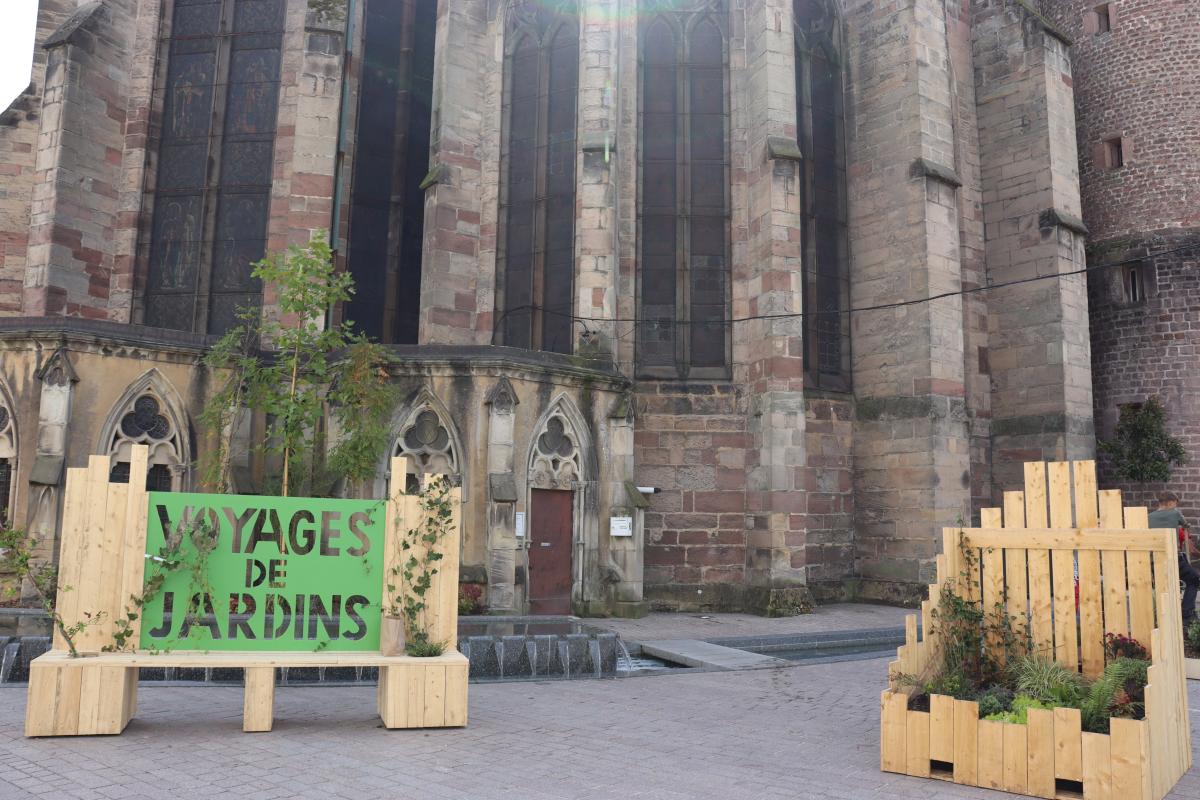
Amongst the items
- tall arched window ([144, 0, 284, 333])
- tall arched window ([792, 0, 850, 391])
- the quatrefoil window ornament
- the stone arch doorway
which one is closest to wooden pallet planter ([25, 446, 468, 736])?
the quatrefoil window ornament

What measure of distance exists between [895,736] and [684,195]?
1384 cm

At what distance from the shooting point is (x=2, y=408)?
13.4 meters

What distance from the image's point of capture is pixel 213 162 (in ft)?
60.8

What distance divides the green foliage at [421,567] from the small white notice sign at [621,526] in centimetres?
823

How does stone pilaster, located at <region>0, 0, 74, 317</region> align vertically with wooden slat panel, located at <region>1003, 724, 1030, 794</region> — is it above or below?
above

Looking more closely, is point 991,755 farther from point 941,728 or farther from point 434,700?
point 434,700

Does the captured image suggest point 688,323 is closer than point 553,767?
No

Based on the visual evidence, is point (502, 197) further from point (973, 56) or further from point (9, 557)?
point (9, 557)

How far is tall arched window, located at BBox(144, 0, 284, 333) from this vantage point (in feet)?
59.8

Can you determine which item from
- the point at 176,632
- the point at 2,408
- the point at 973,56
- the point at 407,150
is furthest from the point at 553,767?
the point at 973,56

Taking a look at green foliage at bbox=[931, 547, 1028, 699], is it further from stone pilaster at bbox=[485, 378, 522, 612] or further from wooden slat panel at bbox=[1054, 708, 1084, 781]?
stone pilaster at bbox=[485, 378, 522, 612]

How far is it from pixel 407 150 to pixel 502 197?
2.79m

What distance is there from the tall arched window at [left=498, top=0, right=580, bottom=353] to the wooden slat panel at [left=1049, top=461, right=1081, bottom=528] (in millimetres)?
11859

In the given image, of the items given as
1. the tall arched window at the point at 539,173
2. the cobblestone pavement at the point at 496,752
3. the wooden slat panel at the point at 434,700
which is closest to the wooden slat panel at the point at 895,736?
the cobblestone pavement at the point at 496,752
